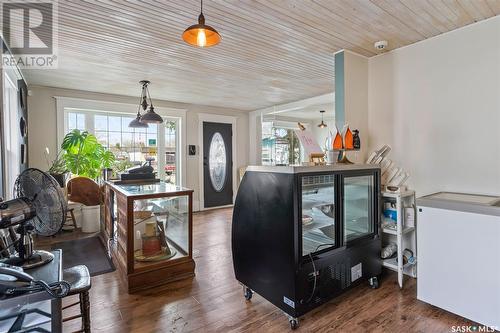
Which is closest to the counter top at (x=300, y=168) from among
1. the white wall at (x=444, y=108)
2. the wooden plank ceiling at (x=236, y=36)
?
the white wall at (x=444, y=108)

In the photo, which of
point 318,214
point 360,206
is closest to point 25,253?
point 318,214

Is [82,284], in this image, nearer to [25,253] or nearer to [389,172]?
[25,253]

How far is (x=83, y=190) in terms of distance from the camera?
417 cm

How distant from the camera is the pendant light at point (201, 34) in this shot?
5.45ft

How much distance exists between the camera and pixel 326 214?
2.18 m

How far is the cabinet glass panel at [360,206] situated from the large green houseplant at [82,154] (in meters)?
3.93

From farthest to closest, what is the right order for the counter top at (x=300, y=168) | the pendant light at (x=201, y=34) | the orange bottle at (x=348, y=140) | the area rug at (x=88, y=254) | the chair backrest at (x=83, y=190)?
the chair backrest at (x=83, y=190) < the area rug at (x=88, y=254) < the orange bottle at (x=348, y=140) < the counter top at (x=300, y=168) < the pendant light at (x=201, y=34)

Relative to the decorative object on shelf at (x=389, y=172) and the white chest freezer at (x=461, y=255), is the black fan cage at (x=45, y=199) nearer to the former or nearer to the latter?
the white chest freezer at (x=461, y=255)

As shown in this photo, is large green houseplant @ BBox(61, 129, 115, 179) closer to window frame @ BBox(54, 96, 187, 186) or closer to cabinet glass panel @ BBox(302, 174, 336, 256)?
window frame @ BBox(54, 96, 187, 186)

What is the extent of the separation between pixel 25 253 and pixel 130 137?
4.17 m

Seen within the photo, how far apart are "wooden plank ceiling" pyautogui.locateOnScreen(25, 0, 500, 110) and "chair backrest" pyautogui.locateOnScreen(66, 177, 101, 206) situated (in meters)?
1.46

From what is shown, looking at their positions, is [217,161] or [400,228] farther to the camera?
[217,161]

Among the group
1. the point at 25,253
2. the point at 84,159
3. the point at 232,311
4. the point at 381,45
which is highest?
the point at 381,45

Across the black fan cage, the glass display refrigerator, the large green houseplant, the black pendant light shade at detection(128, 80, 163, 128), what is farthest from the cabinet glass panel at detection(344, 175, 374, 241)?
the large green houseplant
